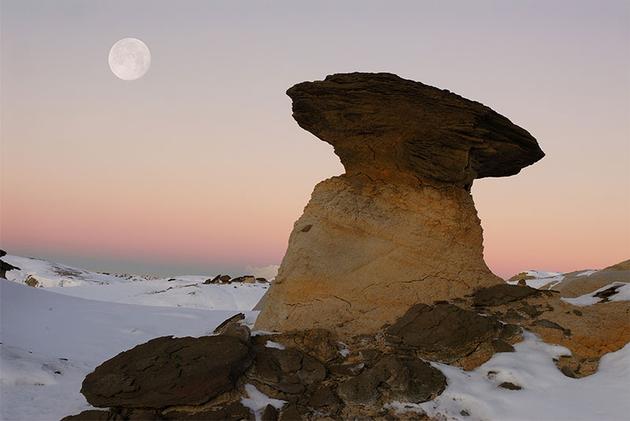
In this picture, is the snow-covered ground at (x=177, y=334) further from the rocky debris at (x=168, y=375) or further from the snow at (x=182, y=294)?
the snow at (x=182, y=294)

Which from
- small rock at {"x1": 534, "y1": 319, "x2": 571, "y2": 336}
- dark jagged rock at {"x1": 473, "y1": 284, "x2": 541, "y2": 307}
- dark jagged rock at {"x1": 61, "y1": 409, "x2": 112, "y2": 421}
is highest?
dark jagged rock at {"x1": 473, "y1": 284, "x2": 541, "y2": 307}

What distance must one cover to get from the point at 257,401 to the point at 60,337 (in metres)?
6.78

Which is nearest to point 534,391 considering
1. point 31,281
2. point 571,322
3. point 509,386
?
point 509,386

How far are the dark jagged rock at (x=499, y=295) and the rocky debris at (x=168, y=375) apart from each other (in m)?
4.30

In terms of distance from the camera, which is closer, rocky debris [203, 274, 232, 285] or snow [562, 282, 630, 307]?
snow [562, 282, 630, 307]

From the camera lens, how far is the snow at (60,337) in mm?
7254

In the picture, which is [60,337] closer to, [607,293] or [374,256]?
[374,256]

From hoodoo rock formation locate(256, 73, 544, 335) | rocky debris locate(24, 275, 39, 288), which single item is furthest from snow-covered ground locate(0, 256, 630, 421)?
rocky debris locate(24, 275, 39, 288)

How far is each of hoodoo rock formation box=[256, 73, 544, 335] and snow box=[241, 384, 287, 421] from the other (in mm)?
2026

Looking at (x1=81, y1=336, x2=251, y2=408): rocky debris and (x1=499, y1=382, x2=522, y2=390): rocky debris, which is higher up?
(x1=499, y1=382, x2=522, y2=390): rocky debris

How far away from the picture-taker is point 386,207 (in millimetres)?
9695

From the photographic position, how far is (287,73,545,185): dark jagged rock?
9.04 metres

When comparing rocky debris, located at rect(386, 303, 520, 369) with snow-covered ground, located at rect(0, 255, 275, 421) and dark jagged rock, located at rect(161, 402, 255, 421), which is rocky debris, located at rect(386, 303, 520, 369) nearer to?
dark jagged rock, located at rect(161, 402, 255, 421)

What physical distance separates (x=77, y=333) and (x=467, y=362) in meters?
8.80
